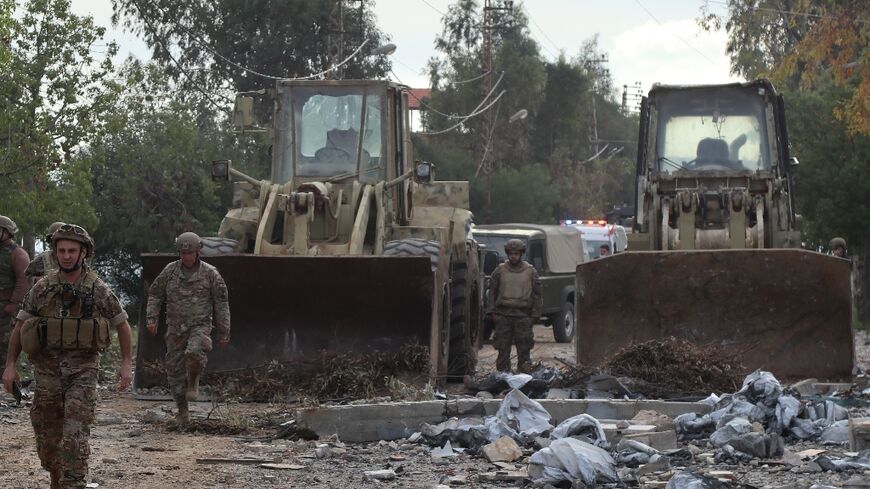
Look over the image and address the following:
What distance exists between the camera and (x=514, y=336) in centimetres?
1599

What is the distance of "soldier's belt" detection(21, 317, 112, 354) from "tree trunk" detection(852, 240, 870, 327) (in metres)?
24.2

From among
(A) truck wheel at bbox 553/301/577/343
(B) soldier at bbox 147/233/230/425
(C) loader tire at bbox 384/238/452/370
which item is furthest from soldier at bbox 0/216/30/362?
(A) truck wheel at bbox 553/301/577/343

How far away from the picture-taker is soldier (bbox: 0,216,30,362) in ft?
44.0

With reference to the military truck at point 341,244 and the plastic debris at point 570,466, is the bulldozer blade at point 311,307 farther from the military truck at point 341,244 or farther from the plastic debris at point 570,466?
the plastic debris at point 570,466

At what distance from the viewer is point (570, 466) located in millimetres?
9188

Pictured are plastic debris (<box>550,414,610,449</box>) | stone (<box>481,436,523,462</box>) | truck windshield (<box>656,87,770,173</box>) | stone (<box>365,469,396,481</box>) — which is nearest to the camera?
stone (<box>365,469,396,481</box>)

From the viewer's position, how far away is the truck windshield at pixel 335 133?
15.3 m

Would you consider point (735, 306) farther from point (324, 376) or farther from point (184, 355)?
point (184, 355)

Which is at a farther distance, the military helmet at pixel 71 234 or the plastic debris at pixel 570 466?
the plastic debris at pixel 570 466

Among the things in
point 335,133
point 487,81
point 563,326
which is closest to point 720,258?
point 335,133

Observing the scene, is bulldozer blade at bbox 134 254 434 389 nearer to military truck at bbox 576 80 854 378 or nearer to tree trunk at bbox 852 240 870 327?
military truck at bbox 576 80 854 378

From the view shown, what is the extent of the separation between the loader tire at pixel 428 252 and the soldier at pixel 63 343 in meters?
5.75

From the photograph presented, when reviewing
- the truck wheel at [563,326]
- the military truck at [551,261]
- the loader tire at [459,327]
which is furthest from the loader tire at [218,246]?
the truck wheel at [563,326]

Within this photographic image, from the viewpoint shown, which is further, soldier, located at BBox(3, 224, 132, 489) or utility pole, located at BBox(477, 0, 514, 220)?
utility pole, located at BBox(477, 0, 514, 220)
